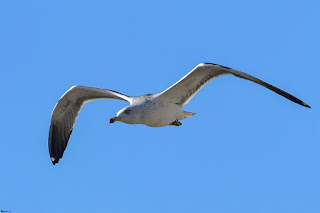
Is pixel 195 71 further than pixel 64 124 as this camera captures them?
No

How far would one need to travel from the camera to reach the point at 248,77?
34.9 feet

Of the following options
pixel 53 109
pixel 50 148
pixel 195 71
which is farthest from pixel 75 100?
pixel 195 71

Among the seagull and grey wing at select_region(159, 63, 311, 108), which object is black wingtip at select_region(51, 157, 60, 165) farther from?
grey wing at select_region(159, 63, 311, 108)

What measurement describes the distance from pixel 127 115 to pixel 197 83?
166 cm

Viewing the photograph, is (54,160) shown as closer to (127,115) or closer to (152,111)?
(127,115)

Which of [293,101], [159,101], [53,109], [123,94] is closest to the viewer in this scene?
[293,101]

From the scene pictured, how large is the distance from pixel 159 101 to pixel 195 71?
1.03 metres

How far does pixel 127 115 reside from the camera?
36.3 feet

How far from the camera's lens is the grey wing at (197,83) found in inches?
418

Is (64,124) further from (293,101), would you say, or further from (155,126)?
(293,101)

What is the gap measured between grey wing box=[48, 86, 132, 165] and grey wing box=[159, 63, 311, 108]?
70.6 inches

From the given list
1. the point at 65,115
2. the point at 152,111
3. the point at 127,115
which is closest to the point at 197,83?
the point at 152,111

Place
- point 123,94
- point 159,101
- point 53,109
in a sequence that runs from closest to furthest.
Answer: point 159,101
point 123,94
point 53,109

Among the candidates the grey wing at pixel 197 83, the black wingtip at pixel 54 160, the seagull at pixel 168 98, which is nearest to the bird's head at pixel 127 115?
the seagull at pixel 168 98
